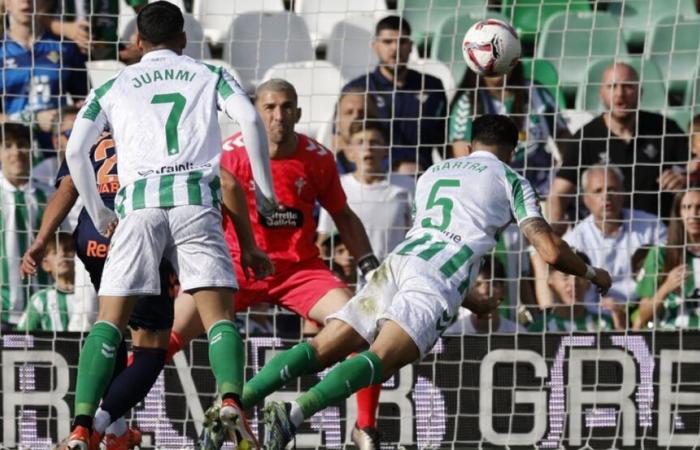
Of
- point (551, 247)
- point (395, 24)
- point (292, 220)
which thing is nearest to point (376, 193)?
point (395, 24)

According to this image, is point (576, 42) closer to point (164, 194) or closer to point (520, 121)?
point (520, 121)

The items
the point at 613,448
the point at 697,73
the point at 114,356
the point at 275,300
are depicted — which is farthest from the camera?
the point at 697,73

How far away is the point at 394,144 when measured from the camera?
A: 1026 centimetres

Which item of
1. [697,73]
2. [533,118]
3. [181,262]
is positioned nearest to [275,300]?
[181,262]

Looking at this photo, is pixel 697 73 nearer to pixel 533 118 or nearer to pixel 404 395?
pixel 533 118

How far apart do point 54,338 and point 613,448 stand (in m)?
3.61

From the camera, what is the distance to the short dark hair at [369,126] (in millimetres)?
10078

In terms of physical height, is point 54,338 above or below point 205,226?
below

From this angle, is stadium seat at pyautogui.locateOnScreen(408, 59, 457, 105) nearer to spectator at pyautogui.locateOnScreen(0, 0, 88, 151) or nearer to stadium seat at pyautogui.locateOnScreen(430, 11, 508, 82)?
stadium seat at pyautogui.locateOnScreen(430, 11, 508, 82)

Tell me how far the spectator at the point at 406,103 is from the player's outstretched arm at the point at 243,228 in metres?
2.77

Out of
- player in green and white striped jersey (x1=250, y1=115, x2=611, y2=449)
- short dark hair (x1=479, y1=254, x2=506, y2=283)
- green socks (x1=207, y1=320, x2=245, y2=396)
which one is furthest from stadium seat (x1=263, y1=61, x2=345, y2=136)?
green socks (x1=207, y1=320, x2=245, y2=396)

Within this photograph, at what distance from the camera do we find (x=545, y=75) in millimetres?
10961

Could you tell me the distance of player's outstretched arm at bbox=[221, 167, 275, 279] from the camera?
6.81 meters

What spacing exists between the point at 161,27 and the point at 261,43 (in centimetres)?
447
